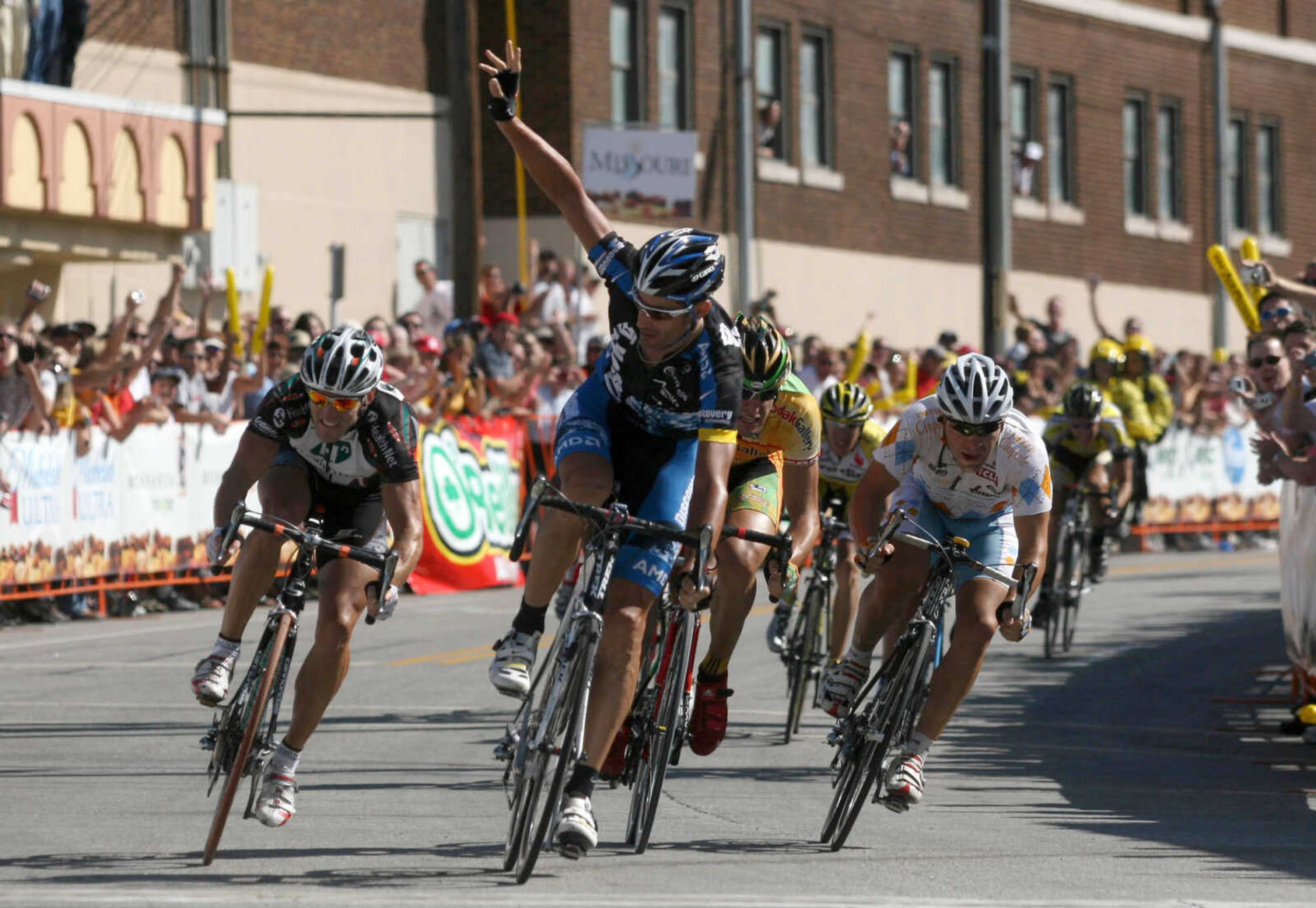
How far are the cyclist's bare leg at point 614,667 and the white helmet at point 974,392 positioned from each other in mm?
1800

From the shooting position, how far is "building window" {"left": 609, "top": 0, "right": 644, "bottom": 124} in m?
33.3

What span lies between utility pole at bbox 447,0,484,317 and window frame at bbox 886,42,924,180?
15.4 metres

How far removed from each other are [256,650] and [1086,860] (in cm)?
305

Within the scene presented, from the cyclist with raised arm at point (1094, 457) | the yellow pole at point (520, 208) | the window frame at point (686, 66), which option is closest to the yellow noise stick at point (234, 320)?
the cyclist with raised arm at point (1094, 457)

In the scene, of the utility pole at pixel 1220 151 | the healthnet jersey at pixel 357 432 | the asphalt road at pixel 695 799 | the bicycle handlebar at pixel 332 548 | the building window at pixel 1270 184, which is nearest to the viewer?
the asphalt road at pixel 695 799

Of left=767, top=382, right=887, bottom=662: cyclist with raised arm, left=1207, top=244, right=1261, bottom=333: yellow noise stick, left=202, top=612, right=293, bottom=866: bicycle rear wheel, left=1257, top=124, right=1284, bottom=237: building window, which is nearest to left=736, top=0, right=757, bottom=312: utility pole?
left=1207, top=244, right=1261, bottom=333: yellow noise stick

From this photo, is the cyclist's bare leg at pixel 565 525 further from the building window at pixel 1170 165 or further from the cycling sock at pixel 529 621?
the building window at pixel 1170 165

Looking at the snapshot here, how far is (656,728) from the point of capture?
9086mm

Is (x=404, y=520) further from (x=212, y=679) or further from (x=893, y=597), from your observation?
(x=893, y=597)

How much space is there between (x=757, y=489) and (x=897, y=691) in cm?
173

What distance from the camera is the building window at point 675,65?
1342 inches

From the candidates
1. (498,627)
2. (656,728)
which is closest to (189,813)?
(656,728)

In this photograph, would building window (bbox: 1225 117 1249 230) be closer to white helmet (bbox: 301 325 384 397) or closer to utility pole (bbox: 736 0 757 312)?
utility pole (bbox: 736 0 757 312)

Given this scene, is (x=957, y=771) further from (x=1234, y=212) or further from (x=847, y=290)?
(x=1234, y=212)
